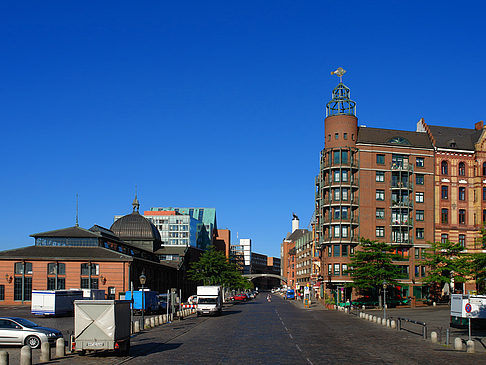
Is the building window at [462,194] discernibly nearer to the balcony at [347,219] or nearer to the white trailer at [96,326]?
the balcony at [347,219]

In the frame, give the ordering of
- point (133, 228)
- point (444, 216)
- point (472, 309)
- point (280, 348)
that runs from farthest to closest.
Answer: point (133, 228) < point (444, 216) < point (472, 309) < point (280, 348)

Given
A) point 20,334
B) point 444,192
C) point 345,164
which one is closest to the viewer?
point 20,334

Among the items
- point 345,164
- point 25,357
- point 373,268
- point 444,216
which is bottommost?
point 25,357

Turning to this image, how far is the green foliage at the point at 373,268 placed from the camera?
237ft

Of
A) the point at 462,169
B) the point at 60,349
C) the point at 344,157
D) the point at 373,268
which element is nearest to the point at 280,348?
the point at 60,349

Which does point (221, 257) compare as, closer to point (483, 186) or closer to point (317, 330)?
point (483, 186)

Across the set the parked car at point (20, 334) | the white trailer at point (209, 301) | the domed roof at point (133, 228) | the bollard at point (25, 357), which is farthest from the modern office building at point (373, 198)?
the bollard at point (25, 357)

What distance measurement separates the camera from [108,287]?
8106cm

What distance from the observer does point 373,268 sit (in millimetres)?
72625

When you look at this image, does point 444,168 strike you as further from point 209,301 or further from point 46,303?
point 46,303

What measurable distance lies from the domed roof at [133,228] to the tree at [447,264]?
60.9 metres

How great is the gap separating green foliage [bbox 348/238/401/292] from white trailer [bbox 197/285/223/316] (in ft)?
67.9

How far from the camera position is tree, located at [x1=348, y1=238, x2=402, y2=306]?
72.4 meters

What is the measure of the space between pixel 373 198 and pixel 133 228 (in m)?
56.0
